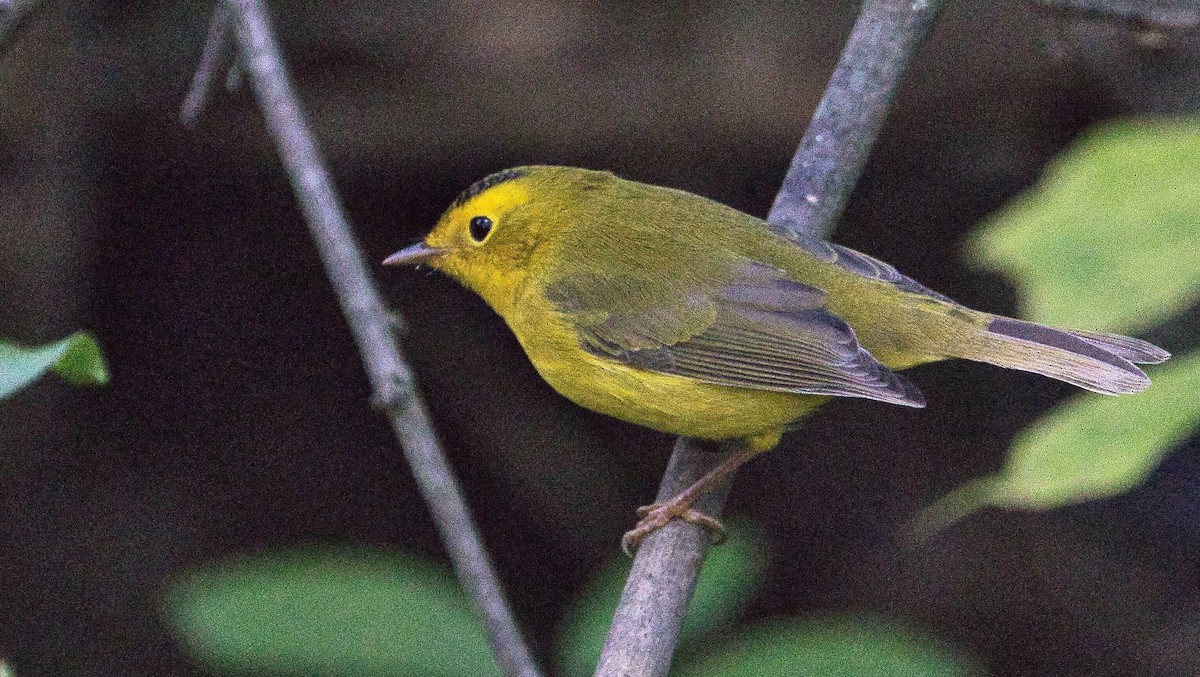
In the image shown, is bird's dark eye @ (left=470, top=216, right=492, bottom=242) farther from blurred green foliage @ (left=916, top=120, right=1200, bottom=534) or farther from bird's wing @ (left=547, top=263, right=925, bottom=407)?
blurred green foliage @ (left=916, top=120, right=1200, bottom=534)

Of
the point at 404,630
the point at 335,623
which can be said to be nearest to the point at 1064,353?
the point at 404,630

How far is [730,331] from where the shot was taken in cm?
375

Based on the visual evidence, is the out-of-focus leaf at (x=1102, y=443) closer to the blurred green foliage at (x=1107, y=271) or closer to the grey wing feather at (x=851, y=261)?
the blurred green foliage at (x=1107, y=271)

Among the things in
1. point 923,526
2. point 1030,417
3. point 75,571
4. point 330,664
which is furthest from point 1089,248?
point 75,571

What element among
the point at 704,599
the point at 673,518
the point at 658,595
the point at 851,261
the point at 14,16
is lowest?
the point at 704,599

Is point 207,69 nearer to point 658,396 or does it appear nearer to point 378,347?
point 658,396

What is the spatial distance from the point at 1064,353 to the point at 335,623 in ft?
7.08

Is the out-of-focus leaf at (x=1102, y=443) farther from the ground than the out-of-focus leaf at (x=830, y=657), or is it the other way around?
the out-of-focus leaf at (x=1102, y=443)

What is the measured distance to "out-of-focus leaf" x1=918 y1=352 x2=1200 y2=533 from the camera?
6.86 ft

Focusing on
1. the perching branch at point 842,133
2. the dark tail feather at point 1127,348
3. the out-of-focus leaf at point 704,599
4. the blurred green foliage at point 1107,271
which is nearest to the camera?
the blurred green foliage at point 1107,271

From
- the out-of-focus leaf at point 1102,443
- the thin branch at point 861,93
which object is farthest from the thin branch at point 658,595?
the thin branch at point 861,93

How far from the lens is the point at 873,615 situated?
20.8 feet

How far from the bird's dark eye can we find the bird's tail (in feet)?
5.00

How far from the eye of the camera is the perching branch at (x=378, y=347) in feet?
5.32
